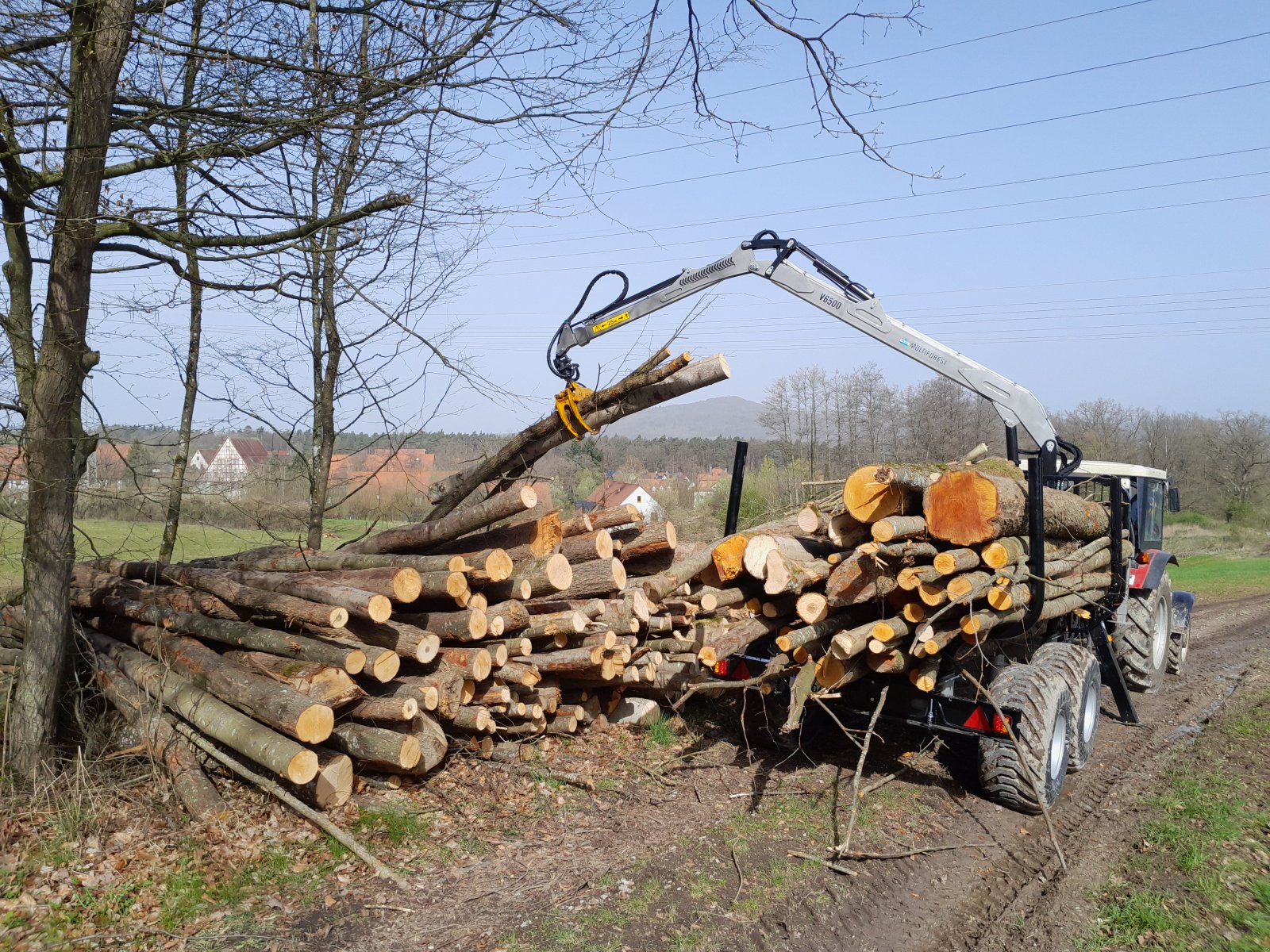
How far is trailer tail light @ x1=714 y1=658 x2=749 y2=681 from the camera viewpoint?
690 centimetres

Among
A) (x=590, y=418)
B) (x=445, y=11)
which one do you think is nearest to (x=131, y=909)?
(x=590, y=418)

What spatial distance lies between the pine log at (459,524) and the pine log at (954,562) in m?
2.80

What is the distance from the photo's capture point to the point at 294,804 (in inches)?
199

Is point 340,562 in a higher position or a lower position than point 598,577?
higher

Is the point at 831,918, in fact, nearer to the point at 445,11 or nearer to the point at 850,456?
the point at 445,11

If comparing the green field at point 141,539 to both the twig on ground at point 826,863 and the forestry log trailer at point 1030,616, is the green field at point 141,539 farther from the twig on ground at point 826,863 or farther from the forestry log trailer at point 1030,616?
the twig on ground at point 826,863

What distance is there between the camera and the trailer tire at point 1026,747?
6.04m

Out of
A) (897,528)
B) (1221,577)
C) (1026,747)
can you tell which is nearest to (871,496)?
(897,528)

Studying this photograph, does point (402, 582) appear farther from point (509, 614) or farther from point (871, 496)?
point (871, 496)

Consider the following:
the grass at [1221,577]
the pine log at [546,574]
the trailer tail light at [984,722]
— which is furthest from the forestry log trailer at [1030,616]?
the grass at [1221,577]

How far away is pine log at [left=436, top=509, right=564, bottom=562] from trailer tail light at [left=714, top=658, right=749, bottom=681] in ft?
5.37

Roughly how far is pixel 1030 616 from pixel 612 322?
4820 millimetres

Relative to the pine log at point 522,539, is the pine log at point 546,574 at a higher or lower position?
lower

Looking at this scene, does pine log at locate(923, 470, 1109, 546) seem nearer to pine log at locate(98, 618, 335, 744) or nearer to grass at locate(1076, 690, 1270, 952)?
grass at locate(1076, 690, 1270, 952)
